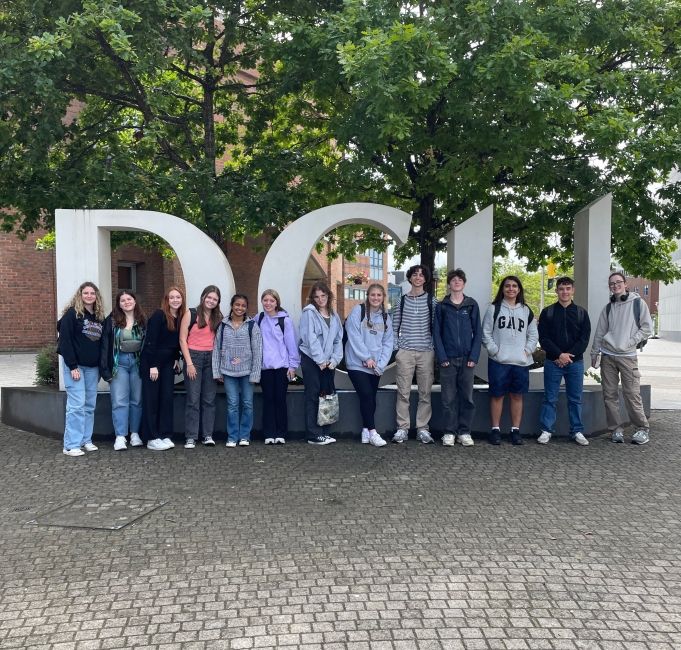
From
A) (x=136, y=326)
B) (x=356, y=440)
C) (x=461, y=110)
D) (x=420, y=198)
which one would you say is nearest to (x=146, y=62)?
(x=136, y=326)

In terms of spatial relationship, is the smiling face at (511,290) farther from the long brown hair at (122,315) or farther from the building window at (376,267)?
the building window at (376,267)

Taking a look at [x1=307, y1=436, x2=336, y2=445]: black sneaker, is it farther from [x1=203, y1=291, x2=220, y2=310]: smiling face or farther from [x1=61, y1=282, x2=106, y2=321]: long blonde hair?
[x1=61, y1=282, x2=106, y2=321]: long blonde hair

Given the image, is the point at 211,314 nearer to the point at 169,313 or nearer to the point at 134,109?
the point at 169,313

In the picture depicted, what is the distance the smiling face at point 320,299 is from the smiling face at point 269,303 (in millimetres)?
443

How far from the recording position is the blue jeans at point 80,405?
640 cm

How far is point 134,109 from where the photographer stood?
33.3ft

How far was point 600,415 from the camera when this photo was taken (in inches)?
291

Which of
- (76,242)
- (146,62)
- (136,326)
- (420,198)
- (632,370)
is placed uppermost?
(146,62)

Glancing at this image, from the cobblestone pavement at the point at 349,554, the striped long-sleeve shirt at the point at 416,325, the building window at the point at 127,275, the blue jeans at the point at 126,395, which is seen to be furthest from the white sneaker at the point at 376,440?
the building window at the point at 127,275

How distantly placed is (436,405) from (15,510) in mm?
4315

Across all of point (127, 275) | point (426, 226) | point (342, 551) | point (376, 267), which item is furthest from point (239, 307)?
point (376, 267)

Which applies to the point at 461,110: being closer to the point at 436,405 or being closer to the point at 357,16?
the point at 357,16

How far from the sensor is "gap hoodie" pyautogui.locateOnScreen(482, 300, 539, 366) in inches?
263

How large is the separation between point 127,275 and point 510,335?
64.4 ft
